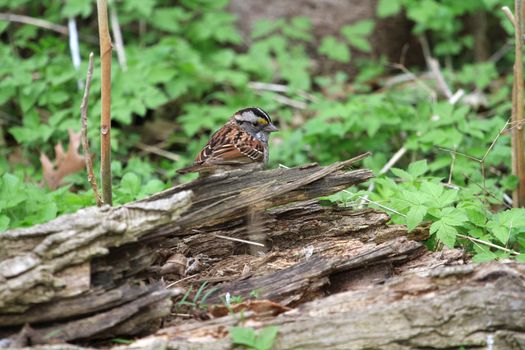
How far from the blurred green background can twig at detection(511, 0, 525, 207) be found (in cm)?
12

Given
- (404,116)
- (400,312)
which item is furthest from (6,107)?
(400,312)

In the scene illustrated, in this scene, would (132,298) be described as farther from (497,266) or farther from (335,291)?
(497,266)

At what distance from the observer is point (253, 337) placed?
3518 mm

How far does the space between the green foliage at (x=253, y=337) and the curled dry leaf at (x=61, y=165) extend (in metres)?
4.09

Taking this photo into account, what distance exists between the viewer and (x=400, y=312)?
147 inches

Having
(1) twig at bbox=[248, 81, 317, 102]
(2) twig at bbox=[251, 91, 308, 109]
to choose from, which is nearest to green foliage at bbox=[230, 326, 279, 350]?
(2) twig at bbox=[251, 91, 308, 109]

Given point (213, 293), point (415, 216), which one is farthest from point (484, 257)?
point (213, 293)

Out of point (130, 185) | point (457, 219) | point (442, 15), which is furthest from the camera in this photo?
point (442, 15)

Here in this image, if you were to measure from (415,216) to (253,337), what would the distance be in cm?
173

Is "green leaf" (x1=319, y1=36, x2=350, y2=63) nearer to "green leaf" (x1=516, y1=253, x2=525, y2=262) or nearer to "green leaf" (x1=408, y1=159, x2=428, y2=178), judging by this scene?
"green leaf" (x1=408, y1=159, x2=428, y2=178)

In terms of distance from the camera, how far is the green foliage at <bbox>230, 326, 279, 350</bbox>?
3.49 metres

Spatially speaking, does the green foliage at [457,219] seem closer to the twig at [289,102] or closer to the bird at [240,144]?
the bird at [240,144]

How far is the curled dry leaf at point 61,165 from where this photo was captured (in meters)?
7.19

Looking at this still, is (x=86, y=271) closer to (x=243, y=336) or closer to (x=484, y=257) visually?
(x=243, y=336)
